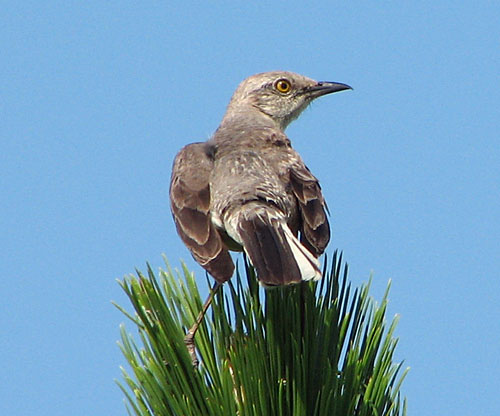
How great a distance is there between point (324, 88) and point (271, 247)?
14.3 feet

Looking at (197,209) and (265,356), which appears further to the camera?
(197,209)

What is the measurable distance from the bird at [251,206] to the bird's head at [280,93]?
1.41m

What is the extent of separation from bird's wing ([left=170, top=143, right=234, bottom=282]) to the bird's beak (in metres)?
2.56

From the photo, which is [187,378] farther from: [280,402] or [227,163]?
[227,163]

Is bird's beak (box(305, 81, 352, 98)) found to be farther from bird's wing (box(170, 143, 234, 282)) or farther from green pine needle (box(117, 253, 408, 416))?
green pine needle (box(117, 253, 408, 416))

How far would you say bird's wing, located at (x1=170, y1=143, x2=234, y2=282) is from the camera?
4.85 metres

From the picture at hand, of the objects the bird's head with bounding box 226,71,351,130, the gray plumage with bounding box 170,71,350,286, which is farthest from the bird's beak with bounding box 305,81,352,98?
the gray plumage with bounding box 170,71,350,286

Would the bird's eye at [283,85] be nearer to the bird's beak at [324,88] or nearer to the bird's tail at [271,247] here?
the bird's beak at [324,88]

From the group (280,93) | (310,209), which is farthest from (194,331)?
(280,93)

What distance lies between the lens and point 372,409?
12.1 ft

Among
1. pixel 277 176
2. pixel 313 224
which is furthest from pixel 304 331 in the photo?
pixel 277 176

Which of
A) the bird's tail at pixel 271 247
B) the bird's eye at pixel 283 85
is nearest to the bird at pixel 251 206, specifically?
the bird's tail at pixel 271 247

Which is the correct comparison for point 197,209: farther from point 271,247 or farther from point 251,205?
point 271,247

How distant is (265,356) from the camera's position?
12.3 feet
